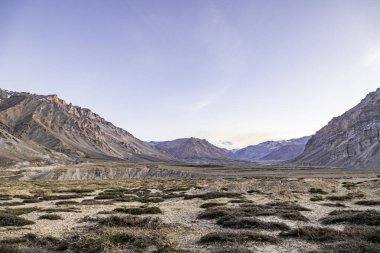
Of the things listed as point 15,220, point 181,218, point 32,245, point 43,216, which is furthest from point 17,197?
point 32,245

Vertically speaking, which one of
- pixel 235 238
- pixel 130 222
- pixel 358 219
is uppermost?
pixel 358 219

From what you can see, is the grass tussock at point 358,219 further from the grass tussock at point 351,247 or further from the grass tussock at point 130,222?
the grass tussock at point 130,222

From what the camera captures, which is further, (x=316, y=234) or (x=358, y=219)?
(x=358, y=219)

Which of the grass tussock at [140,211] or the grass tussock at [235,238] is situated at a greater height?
the grass tussock at [140,211]

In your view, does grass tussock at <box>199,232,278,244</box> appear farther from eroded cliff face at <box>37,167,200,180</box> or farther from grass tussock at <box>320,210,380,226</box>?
eroded cliff face at <box>37,167,200,180</box>

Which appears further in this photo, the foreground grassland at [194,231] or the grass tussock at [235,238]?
the grass tussock at [235,238]

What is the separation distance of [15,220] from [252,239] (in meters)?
15.5

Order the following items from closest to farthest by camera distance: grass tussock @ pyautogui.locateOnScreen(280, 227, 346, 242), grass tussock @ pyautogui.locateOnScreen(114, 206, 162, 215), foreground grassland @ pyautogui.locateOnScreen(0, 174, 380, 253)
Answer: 1. foreground grassland @ pyautogui.locateOnScreen(0, 174, 380, 253)
2. grass tussock @ pyautogui.locateOnScreen(280, 227, 346, 242)
3. grass tussock @ pyautogui.locateOnScreen(114, 206, 162, 215)

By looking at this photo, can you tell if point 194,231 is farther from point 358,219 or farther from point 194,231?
point 358,219

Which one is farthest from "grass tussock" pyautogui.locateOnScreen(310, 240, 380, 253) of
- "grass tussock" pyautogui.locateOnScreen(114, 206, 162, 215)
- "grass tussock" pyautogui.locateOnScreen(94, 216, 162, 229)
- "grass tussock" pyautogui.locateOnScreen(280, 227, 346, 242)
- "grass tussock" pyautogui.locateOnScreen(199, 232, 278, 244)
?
"grass tussock" pyautogui.locateOnScreen(114, 206, 162, 215)

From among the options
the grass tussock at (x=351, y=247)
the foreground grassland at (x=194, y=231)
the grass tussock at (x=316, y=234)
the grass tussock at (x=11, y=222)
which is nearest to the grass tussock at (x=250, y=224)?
the foreground grassland at (x=194, y=231)

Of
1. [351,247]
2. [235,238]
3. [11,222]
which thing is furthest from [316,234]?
[11,222]

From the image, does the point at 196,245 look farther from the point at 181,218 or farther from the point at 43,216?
the point at 43,216

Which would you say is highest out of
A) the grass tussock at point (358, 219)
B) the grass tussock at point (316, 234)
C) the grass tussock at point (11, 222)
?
the grass tussock at point (358, 219)
